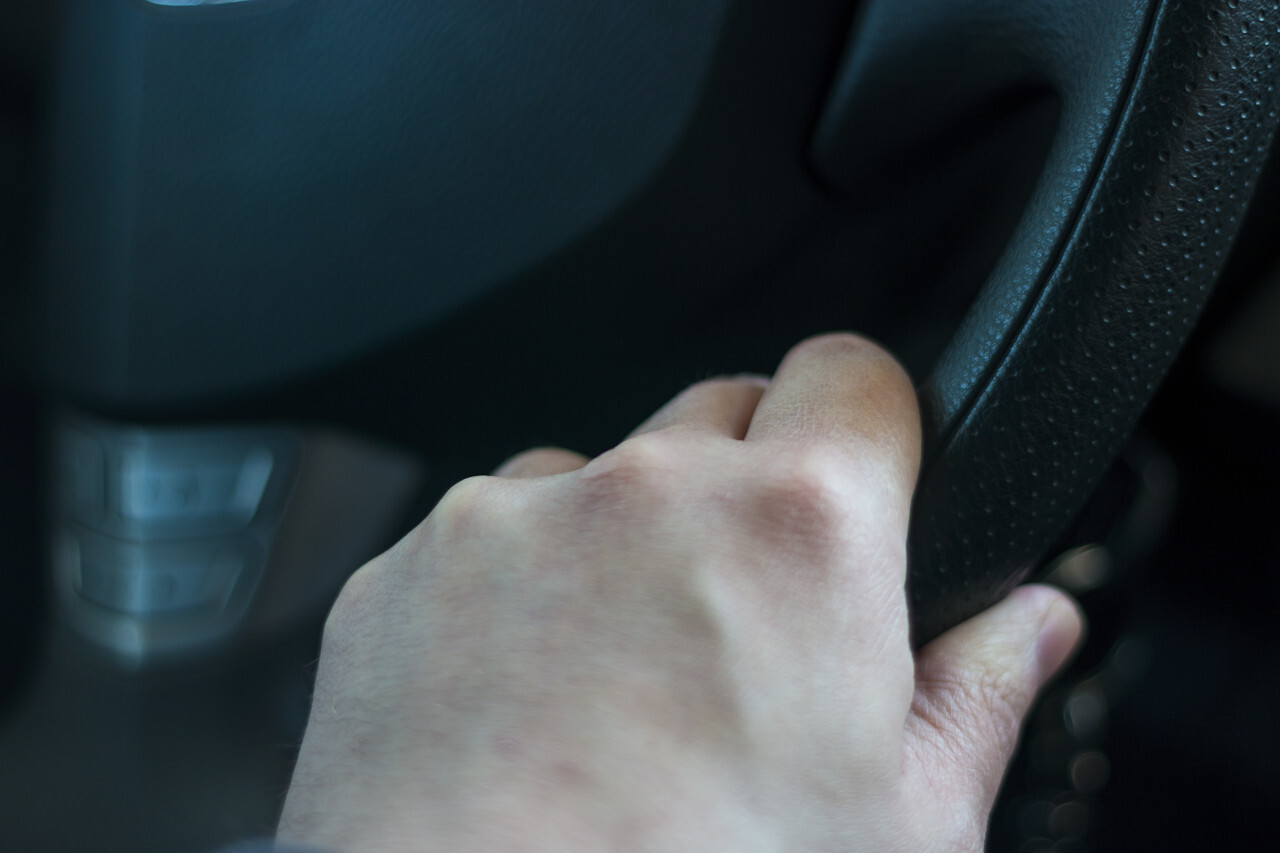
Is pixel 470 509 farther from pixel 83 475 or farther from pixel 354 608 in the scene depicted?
pixel 83 475

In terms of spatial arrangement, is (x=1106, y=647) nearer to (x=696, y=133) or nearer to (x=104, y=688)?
(x=696, y=133)

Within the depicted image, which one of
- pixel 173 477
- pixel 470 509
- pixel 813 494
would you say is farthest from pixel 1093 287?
pixel 173 477

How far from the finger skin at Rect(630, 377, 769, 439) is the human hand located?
0.02 meters

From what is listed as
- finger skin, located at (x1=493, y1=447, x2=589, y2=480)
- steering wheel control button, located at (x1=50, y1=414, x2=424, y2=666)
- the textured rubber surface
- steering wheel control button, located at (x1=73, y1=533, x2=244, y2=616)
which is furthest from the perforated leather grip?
steering wheel control button, located at (x1=73, y1=533, x2=244, y2=616)

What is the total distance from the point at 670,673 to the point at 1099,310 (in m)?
0.19

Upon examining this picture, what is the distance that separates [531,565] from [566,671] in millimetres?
39

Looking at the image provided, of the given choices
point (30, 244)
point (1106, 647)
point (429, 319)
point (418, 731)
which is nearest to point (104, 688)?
point (30, 244)

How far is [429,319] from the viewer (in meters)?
0.55

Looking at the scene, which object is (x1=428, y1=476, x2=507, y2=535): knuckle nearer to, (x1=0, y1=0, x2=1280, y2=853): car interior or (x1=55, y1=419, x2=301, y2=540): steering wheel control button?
(x1=0, y1=0, x2=1280, y2=853): car interior

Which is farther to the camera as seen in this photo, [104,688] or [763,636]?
[104,688]

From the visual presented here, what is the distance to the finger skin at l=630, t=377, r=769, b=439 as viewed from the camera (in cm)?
41

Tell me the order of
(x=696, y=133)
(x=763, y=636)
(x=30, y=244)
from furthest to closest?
(x=30, y=244) < (x=696, y=133) < (x=763, y=636)

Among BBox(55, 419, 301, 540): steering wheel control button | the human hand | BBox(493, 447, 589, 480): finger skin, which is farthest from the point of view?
BBox(55, 419, 301, 540): steering wheel control button

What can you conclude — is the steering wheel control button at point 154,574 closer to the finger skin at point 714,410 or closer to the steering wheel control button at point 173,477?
the steering wheel control button at point 173,477
